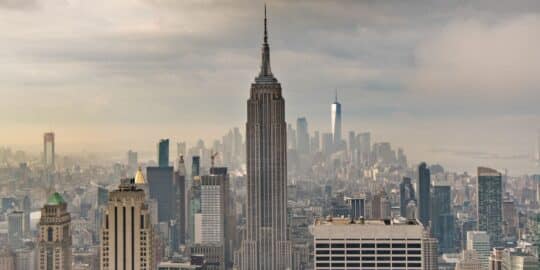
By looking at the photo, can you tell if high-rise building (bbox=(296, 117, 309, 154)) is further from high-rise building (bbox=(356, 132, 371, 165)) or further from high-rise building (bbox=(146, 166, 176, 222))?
high-rise building (bbox=(146, 166, 176, 222))

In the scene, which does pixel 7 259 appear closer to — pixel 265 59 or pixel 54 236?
pixel 54 236

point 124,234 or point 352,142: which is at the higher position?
point 352,142

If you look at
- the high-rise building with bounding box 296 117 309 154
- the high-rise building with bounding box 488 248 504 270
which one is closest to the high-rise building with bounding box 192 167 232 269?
the high-rise building with bounding box 296 117 309 154

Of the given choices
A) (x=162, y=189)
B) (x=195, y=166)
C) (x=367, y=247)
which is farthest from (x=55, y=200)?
(x=367, y=247)

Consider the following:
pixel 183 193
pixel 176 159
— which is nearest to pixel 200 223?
pixel 183 193

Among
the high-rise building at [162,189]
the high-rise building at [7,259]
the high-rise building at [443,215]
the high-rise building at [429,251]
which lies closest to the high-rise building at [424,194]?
the high-rise building at [443,215]

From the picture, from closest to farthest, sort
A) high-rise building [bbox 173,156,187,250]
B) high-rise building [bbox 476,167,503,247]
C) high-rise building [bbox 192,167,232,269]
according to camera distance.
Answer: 1. high-rise building [bbox 476,167,503,247]
2. high-rise building [bbox 173,156,187,250]
3. high-rise building [bbox 192,167,232,269]
